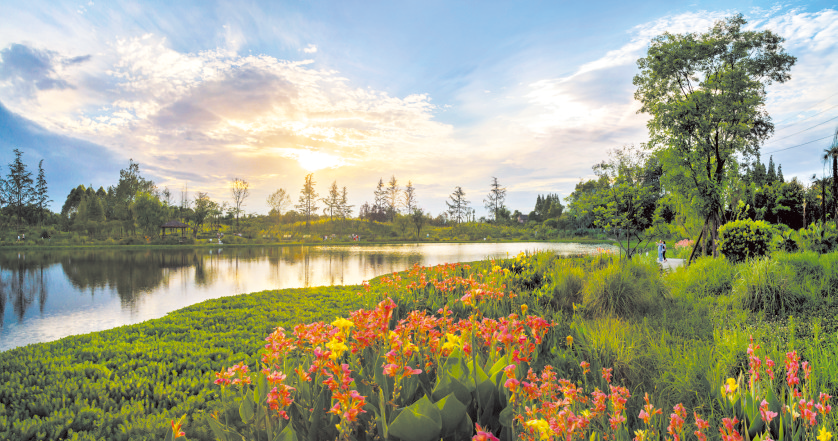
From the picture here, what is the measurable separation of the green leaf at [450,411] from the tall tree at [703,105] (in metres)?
12.4

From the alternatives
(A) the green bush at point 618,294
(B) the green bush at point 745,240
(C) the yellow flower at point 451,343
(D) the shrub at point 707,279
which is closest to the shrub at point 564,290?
(A) the green bush at point 618,294

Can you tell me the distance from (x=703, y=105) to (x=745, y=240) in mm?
4625

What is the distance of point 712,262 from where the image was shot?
7066 millimetres

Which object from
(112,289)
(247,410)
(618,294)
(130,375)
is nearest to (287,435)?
(247,410)

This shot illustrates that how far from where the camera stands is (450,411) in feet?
5.95

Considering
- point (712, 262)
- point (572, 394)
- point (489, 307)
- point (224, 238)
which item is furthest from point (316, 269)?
point (224, 238)

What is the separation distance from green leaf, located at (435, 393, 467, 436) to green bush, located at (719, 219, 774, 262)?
9.41m

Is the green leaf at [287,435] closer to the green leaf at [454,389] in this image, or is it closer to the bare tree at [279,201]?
the green leaf at [454,389]

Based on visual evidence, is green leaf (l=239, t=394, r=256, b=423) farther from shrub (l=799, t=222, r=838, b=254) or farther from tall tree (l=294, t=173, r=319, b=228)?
tall tree (l=294, t=173, r=319, b=228)

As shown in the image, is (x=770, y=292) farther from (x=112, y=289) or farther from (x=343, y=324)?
(x=112, y=289)

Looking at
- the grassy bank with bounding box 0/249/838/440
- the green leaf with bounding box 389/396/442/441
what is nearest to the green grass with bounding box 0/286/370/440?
the grassy bank with bounding box 0/249/838/440

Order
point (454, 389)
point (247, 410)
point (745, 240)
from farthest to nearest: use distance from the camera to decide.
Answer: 1. point (745, 240)
2. point (247, 410)
3. point (454, 389)

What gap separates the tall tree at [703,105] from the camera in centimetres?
1073

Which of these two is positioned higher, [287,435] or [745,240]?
[745,240]
